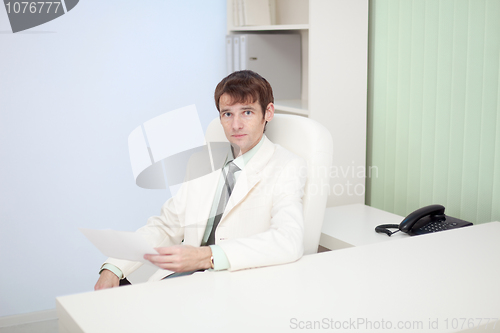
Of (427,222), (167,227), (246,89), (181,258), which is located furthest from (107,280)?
(427,222)

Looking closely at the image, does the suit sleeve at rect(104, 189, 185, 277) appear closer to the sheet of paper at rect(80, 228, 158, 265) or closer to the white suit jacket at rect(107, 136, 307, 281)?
the white suit jacket at rect(107, 136, 307, 281)

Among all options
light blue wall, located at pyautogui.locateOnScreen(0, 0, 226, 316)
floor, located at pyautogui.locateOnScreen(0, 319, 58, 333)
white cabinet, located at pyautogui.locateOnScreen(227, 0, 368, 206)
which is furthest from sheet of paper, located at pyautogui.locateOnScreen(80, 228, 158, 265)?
floor, located at pyautogui.locateOnScreen(0, 319, 58, 333)

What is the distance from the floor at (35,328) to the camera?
2.77m

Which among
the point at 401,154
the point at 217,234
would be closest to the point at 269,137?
the point at 217,234

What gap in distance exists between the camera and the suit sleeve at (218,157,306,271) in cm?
125

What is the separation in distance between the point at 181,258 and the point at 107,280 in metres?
0.44

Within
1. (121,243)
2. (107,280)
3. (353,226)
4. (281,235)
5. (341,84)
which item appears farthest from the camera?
(341,84)

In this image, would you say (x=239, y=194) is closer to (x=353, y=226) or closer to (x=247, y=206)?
(x=247, y=206)

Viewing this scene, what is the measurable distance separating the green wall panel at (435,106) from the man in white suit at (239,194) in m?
0.75

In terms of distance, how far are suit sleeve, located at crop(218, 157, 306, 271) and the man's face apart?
184 mm

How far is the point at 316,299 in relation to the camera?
1.07 m

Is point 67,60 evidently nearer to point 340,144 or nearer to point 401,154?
point 340,144

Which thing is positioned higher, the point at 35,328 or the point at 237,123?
the point at 237,123

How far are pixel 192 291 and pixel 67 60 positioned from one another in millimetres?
2057
